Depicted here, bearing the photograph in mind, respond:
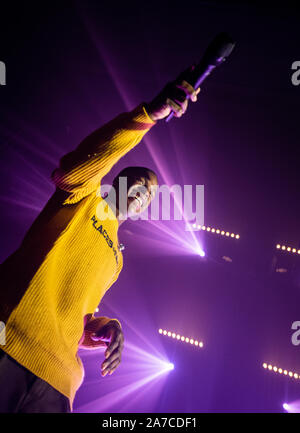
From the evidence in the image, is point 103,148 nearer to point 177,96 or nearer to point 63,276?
point 177,96

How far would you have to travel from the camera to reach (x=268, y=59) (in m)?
2.20

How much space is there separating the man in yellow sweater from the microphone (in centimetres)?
4

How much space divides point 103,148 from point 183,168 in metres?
1.66

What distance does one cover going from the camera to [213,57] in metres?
0.92

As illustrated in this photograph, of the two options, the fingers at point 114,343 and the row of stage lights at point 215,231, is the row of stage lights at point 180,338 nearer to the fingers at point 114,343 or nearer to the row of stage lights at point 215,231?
the row of stage lights at point 215,231

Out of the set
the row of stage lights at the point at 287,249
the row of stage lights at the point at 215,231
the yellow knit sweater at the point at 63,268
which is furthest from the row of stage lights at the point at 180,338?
the yellow knit sweater at the point at 63,268

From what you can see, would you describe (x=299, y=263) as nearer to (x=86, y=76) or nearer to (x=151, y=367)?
(x=151, y=367)

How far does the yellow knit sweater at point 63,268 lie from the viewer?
97cm

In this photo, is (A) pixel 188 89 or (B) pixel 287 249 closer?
(A) pixel 188 89

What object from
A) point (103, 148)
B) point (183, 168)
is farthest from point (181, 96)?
point (183, 168)

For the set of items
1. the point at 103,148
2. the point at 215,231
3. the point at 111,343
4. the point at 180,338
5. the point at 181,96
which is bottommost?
the point at 111,343
